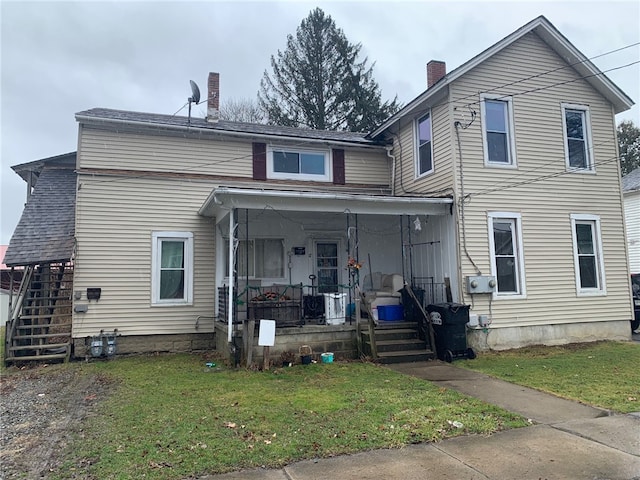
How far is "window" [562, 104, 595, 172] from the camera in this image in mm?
11297

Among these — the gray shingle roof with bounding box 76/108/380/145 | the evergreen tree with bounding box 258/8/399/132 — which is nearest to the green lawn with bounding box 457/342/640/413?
the gray shingle roof with bounding box 76/108/380/145

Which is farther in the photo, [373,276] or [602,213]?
[373,276]

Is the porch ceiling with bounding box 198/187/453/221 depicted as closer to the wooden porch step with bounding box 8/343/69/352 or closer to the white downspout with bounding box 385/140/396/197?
the white downspout with bounding box 385/140/396/197

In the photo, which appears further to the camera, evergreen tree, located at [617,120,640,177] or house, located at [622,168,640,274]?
evergreen tree, located at [617,120,640,177]

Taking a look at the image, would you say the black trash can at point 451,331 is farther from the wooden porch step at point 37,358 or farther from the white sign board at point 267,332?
the wooden porch step at point 37,358

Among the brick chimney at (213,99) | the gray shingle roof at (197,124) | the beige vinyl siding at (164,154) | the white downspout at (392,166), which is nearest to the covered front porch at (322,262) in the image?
the white downspout at (392,166)

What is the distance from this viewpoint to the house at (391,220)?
32.6 ft

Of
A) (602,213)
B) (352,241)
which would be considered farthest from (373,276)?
(602,213)

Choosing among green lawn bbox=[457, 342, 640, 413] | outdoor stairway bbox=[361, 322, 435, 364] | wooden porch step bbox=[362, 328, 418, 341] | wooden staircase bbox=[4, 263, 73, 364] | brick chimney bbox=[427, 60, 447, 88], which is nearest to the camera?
green lawn bbox=[457, 342, 640, 413]

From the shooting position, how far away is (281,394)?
20.9ft

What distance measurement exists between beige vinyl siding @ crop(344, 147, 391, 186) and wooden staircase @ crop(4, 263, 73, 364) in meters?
7.78

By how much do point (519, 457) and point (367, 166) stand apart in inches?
379

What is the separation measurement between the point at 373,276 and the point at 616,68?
287 inches

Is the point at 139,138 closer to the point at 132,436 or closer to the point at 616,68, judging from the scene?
the point at 132,436
